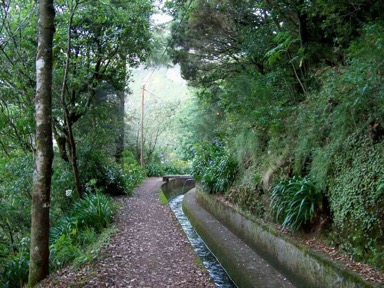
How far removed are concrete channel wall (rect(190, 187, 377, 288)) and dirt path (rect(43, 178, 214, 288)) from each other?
0.97 m

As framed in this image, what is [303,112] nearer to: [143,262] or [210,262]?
[210,262]

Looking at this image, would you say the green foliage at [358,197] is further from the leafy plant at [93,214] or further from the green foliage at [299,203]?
the leafy plant at [93,214]

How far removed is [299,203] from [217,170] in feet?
17.8

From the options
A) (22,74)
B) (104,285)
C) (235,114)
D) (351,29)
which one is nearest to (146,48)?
(235,114)

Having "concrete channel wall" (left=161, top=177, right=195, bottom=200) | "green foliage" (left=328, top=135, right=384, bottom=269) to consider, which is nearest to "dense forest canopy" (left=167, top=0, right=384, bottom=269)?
"green foliage" (left=328, top=135, right=384, bottom=269)

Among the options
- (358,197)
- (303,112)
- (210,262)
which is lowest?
(210,262)

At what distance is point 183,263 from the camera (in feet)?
18.9

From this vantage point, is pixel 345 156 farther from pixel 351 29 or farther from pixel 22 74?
pixel 22 74

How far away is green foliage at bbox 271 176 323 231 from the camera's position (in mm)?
5230

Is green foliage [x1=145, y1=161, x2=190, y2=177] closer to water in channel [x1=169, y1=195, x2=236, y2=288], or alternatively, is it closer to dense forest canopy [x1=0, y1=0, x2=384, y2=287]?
A: dense forest canopy [x1=0, y1=0, x2=384, y2=287]

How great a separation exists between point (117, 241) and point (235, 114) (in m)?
5.18

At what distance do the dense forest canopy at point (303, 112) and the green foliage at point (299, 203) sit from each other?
0.7 inches

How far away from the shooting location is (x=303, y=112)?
Answer: 6555mm

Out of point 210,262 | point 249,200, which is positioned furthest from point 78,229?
point 249,200
